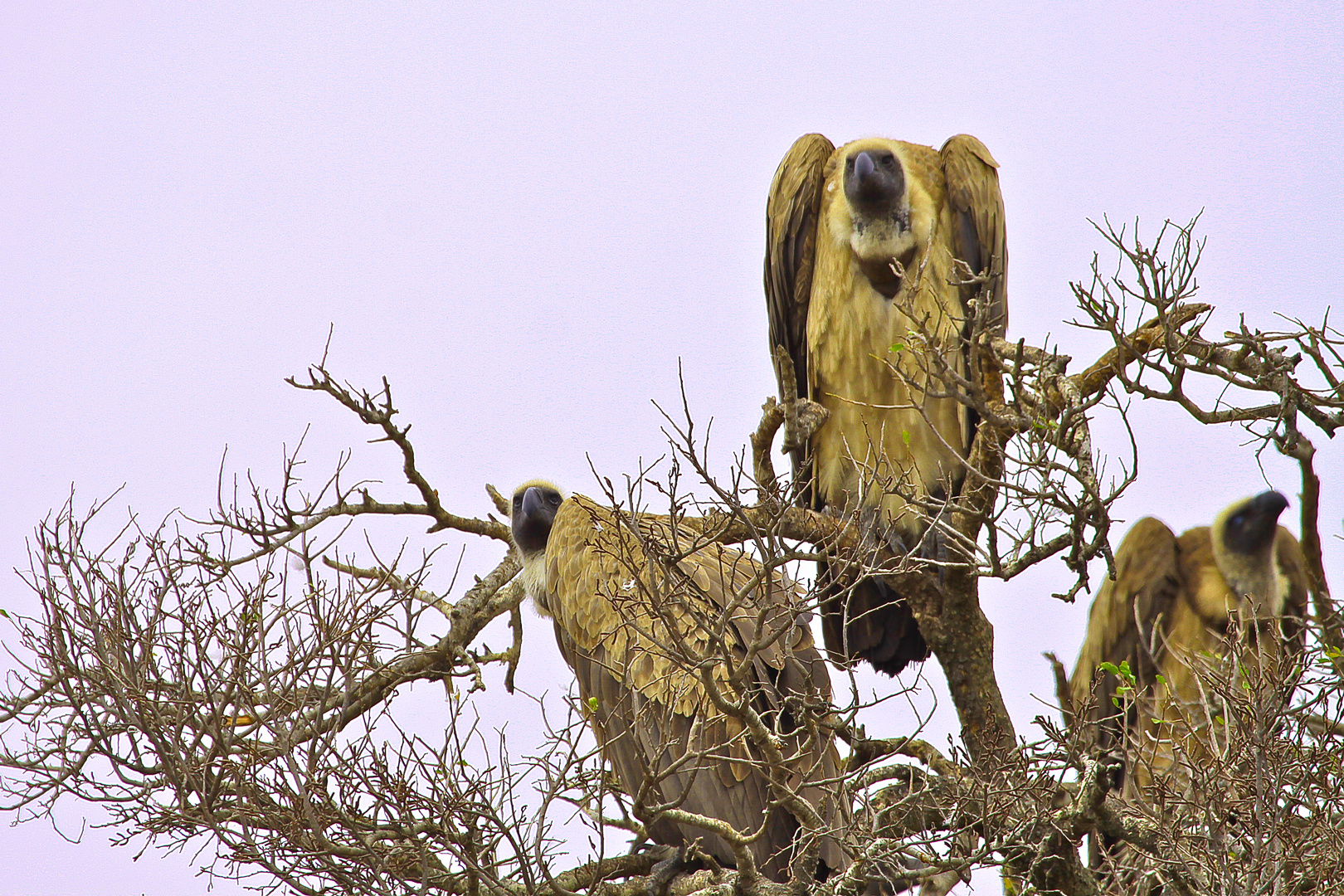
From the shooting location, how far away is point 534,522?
6504 millimetres

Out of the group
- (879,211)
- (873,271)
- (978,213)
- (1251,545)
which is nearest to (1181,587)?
(1251,545)

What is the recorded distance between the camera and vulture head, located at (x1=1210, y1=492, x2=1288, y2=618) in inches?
260

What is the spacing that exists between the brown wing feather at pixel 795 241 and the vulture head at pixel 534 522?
54.9 inches

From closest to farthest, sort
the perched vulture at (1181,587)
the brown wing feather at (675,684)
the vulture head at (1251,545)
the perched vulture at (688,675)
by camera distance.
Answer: the perched vulture at (688,675) < the brown wing feather at (675,684) < the perched vulture at (1181,587) < the vulture head at (1251,545)

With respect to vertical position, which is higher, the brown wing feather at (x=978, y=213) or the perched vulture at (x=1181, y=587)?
the brown wing feather at (x=978, y=213)

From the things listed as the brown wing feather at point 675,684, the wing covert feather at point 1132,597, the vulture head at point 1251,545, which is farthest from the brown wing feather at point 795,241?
the vulture head at point 1251,545

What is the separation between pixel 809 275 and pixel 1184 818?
383 centimetres

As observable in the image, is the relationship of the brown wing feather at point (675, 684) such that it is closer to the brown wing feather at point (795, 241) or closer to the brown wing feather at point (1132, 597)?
the brown wing feather at point (795, 241)

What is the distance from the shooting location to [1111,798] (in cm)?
347

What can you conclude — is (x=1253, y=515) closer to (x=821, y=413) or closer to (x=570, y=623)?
(x=821, y=413)

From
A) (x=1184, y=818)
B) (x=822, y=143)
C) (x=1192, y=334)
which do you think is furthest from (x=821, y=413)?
(x=1184, y=818)

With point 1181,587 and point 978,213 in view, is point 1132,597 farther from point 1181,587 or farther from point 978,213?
point 978,213

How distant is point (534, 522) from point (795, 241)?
78.3 inches

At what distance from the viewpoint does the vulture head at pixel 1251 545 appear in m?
6.59
